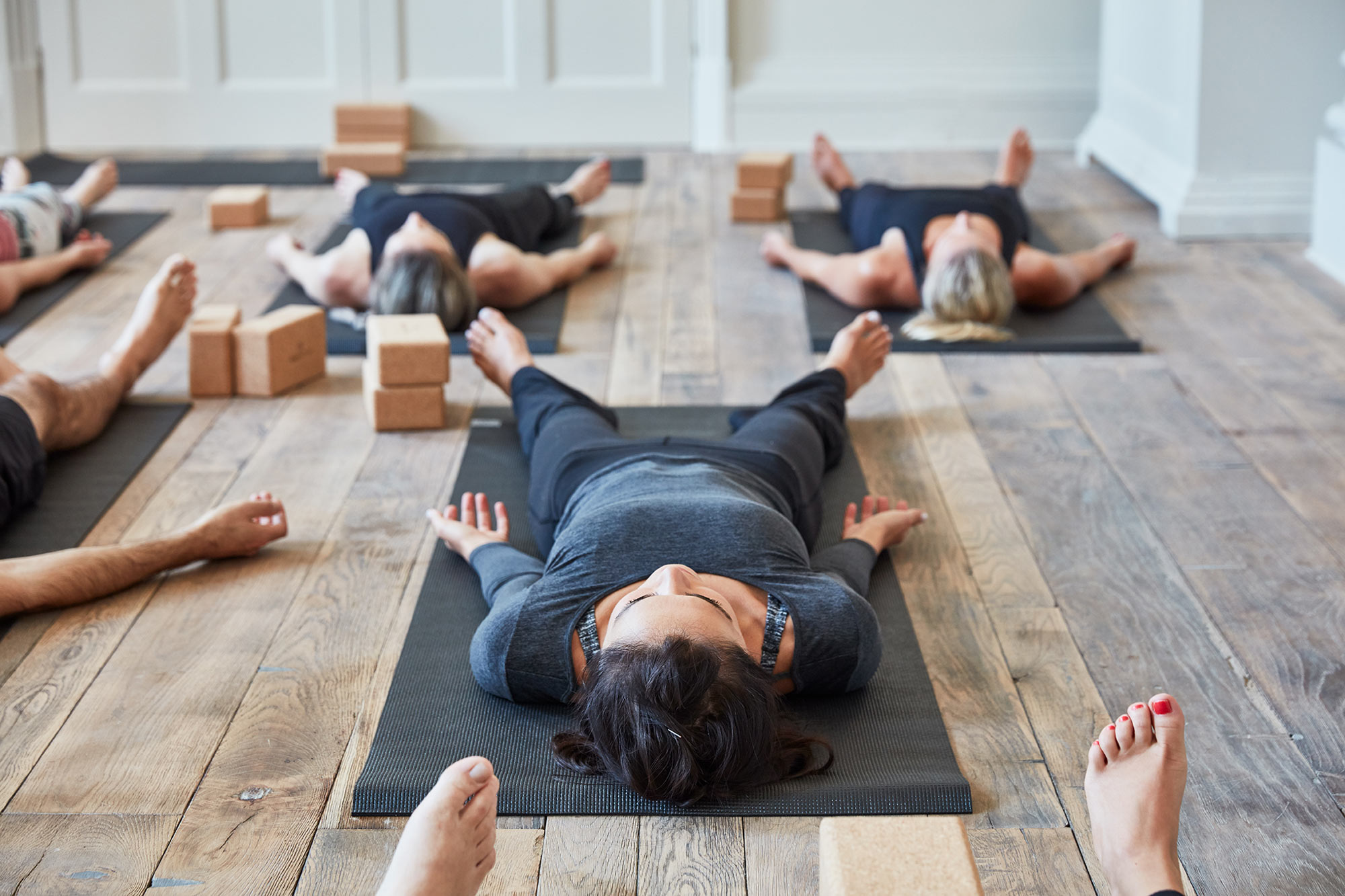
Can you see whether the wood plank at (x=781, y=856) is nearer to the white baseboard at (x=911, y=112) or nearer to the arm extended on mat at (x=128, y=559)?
the arm extended on mat at (x=128, y=559)

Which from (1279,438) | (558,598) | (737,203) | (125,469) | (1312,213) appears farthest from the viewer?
(737,203)

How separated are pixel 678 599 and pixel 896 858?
1.38 feet

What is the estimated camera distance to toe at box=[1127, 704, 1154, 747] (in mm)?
1444

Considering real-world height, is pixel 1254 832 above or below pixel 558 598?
below

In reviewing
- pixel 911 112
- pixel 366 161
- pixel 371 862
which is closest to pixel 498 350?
pixel 371 862

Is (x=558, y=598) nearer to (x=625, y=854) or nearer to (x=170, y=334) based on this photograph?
(x=625, y=854)

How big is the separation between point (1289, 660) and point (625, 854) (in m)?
1.00

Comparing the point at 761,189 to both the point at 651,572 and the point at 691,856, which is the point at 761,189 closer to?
the point at 651,572

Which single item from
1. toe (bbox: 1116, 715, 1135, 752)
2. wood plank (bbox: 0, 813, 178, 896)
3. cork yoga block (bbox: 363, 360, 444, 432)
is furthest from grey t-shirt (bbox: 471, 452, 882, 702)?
cork yoga block (bbox: 363, 360, 444, 432)

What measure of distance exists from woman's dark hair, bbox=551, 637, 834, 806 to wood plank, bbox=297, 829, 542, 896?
0.43ft

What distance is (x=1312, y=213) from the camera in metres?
3.88

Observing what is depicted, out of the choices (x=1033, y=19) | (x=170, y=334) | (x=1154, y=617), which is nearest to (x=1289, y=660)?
(x=1154, y=617)

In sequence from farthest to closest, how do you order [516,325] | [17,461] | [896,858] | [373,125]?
[373,125] < [516,325] < [17,461] < [896,858]

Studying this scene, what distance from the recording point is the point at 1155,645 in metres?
1.88
